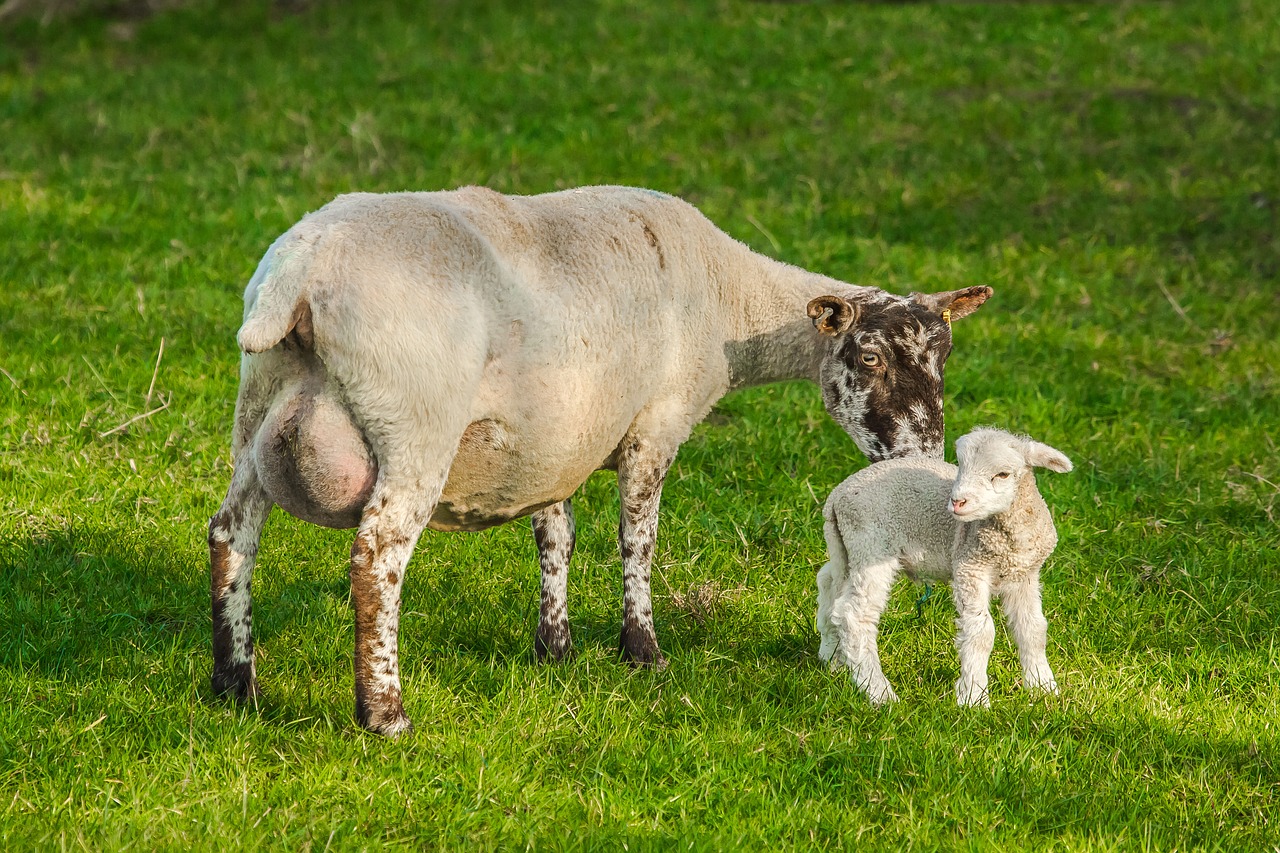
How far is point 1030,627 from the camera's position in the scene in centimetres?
545

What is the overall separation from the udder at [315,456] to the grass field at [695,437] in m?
0.85

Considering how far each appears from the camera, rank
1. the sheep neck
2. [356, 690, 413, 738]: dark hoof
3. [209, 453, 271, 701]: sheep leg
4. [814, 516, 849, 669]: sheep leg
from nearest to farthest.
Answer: [356, 690, 413, 738]: dark hoof
[209, 453, 271, 701]: sheep leg
[814, 516, 849, 669]: sheep leg
the sheep neck

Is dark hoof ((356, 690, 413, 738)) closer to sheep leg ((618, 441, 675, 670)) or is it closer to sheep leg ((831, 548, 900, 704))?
sheep leg ((618, 441, 675, 670))

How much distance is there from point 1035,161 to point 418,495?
9.55 metres

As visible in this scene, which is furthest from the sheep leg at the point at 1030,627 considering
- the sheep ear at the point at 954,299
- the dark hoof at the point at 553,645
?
the dark hoof at the point at 553,645

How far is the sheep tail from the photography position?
4422 mm

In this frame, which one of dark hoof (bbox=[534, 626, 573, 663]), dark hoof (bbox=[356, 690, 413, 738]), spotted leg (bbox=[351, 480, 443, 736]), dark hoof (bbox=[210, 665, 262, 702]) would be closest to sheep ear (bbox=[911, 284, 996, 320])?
dark hoof (bbox=[534, 626, 573, 663])

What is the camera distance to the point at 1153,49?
591 inches

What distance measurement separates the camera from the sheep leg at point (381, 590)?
4.70 m

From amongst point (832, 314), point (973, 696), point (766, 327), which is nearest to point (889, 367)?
point (832, 314)

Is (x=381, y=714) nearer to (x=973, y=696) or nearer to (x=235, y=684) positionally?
(x=235, y=684)

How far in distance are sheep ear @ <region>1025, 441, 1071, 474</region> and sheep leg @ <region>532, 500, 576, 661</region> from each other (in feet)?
6.73

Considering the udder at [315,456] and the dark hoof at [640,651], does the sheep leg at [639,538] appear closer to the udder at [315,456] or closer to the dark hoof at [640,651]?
the dark hoof at [640,651]

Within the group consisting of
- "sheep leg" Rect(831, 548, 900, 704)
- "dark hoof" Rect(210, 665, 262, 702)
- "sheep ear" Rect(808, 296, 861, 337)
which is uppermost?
"sheep ear" Rect(808, 296, 861, 337)
